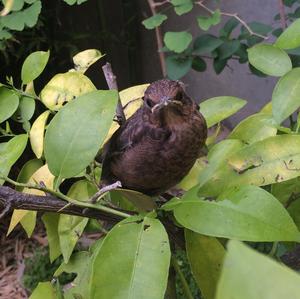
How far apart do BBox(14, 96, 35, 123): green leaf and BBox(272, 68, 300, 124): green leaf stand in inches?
15.2

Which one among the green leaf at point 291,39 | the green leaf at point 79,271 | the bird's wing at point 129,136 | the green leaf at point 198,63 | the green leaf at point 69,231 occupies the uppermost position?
the green leaf at point 291,39

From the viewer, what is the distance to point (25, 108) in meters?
0.87

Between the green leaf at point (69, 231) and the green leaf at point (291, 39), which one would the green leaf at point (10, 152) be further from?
the green leaf at point (291, 39)

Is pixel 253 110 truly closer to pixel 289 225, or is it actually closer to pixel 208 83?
pixel 208 83

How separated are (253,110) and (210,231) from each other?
73.3 inches

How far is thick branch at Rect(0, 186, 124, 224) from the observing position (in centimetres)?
59

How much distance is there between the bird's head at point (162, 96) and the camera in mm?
828

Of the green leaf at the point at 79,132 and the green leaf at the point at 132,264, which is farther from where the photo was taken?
the green leaf at the point at 79,132

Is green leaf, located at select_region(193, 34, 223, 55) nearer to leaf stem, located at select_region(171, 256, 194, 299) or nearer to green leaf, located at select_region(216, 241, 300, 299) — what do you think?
leaf stem, located at select_region(171, 256, 194, 299)

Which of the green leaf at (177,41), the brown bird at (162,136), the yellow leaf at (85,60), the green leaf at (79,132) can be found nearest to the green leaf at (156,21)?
the green leaf at (177,41)

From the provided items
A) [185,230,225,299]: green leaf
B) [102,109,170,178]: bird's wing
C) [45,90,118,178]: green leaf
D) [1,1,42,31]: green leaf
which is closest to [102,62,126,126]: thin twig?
[102,109,170,178]: bird's wing

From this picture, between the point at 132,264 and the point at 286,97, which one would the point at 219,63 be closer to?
the point at 286,97

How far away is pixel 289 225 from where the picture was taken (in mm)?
512

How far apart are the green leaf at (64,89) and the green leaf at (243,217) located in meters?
0.37
